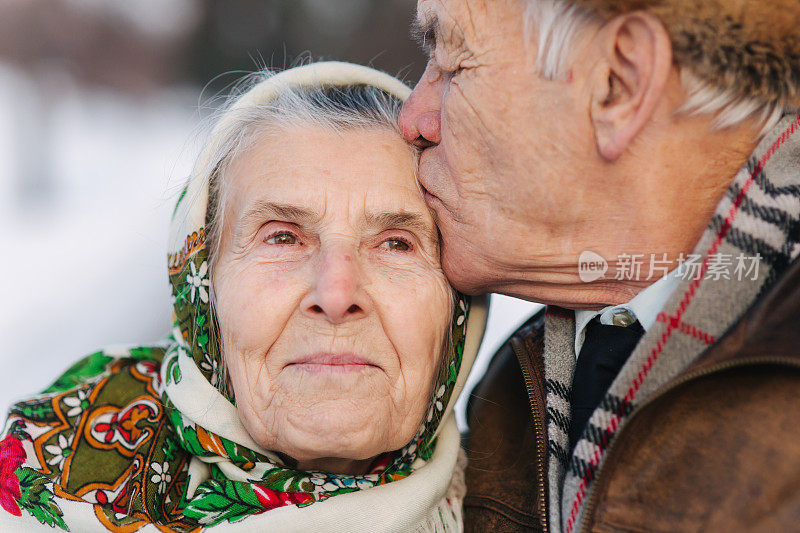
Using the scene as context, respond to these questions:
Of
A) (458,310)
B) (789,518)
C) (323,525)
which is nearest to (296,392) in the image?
(323,525)

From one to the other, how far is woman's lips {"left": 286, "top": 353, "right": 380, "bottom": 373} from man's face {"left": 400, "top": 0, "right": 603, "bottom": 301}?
15.1 inches

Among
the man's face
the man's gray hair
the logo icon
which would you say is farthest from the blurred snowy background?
the man's gray hair

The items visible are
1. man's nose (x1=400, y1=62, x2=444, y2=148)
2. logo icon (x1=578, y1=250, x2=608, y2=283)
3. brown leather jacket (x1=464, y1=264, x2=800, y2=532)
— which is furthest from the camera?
man's nose (x1=400, y1=62, x2=444, y2=148)

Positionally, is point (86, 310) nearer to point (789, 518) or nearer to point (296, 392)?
point (296, 392)

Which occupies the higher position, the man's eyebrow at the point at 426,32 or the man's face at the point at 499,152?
the man's eyebrow at the point at 426,32

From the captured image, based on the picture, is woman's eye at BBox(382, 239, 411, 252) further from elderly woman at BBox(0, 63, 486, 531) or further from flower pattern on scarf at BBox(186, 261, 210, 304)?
flower pattern on scarf at BBox(186, 261, 210, 304)

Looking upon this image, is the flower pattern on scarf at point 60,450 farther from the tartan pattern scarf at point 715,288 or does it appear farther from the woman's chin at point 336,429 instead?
the tartan pattern scarf at point 715,288

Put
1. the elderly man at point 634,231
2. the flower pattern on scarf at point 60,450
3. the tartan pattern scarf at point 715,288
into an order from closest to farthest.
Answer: the elderly man at point 634,231, the tartan pattern scarf at point 715,288, the flower pattern on scarf at point 60,450

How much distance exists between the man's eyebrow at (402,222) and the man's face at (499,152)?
0.04 metres

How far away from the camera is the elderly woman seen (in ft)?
5.72

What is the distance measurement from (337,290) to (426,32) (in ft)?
2.82

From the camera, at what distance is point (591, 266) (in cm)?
182

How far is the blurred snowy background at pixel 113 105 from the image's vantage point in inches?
→ 271

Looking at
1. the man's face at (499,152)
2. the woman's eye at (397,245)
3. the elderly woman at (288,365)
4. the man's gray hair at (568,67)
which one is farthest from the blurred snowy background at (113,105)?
the man's gray hair at (568,67)
